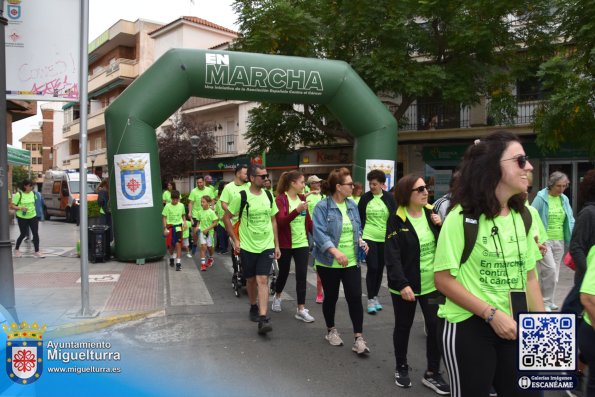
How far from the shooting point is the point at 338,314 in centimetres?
666

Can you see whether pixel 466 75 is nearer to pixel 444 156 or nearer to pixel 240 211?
pixel 444 156

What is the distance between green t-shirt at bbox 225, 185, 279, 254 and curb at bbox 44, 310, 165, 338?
5.77 ft

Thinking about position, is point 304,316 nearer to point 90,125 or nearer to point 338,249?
point 338,249

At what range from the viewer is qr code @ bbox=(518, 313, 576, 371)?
6.97 feet

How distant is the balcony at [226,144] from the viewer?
30297 mm

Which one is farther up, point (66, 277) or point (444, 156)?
point (444, 156)

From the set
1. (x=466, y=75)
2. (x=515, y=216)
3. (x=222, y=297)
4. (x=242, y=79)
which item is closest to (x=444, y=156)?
(x=466, y=75)

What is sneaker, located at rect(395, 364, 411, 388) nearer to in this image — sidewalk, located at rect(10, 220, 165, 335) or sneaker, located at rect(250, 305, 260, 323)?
sneaker, located at rect(250, 305, 260, 323)

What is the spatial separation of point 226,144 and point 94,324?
25576 mm

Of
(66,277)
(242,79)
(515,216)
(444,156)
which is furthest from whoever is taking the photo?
(444,156)

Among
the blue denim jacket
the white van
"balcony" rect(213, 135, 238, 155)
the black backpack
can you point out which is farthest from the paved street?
"balcony" rect(213, 135, 238, 155)

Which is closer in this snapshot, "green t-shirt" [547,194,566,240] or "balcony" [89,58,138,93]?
"green t-shirt" [547,194,566,240]

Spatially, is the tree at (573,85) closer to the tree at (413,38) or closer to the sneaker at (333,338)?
the tree at (413,38)

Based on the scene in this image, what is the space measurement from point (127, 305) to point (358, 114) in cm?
723
